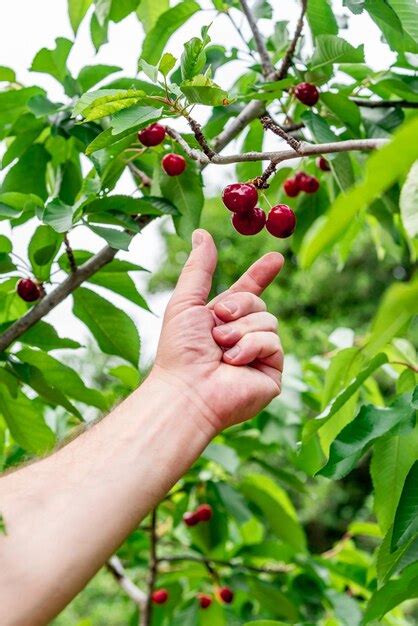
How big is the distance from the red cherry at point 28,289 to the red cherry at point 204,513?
3.03 ft

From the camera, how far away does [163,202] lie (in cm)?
145

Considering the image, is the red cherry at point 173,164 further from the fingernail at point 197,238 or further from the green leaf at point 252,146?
the green leaf at point 252,146

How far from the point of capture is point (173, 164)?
1447 mm

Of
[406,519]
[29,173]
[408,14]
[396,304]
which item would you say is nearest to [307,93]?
[408,14]

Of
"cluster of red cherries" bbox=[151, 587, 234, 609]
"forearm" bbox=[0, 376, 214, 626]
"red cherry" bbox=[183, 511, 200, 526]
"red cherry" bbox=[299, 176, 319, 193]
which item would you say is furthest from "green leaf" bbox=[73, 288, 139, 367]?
"cluster of red cherries" bbox=[151, 587, 234, 609]

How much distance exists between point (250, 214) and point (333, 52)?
0.44 m

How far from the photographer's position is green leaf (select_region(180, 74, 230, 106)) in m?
1.04

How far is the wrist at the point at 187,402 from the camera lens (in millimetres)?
1249

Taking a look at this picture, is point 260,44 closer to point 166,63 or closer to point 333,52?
point 333,52

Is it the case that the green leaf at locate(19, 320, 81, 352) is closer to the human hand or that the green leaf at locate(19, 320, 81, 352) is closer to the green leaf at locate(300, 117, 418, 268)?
the human hand

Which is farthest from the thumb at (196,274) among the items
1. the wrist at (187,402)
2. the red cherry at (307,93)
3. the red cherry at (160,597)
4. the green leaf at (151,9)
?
the red cherry at (160,597)

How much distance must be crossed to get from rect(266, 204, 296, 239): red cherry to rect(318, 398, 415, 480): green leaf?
0.27 meters

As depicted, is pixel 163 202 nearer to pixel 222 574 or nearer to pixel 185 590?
pixel 222 574

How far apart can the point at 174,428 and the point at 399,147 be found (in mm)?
870
